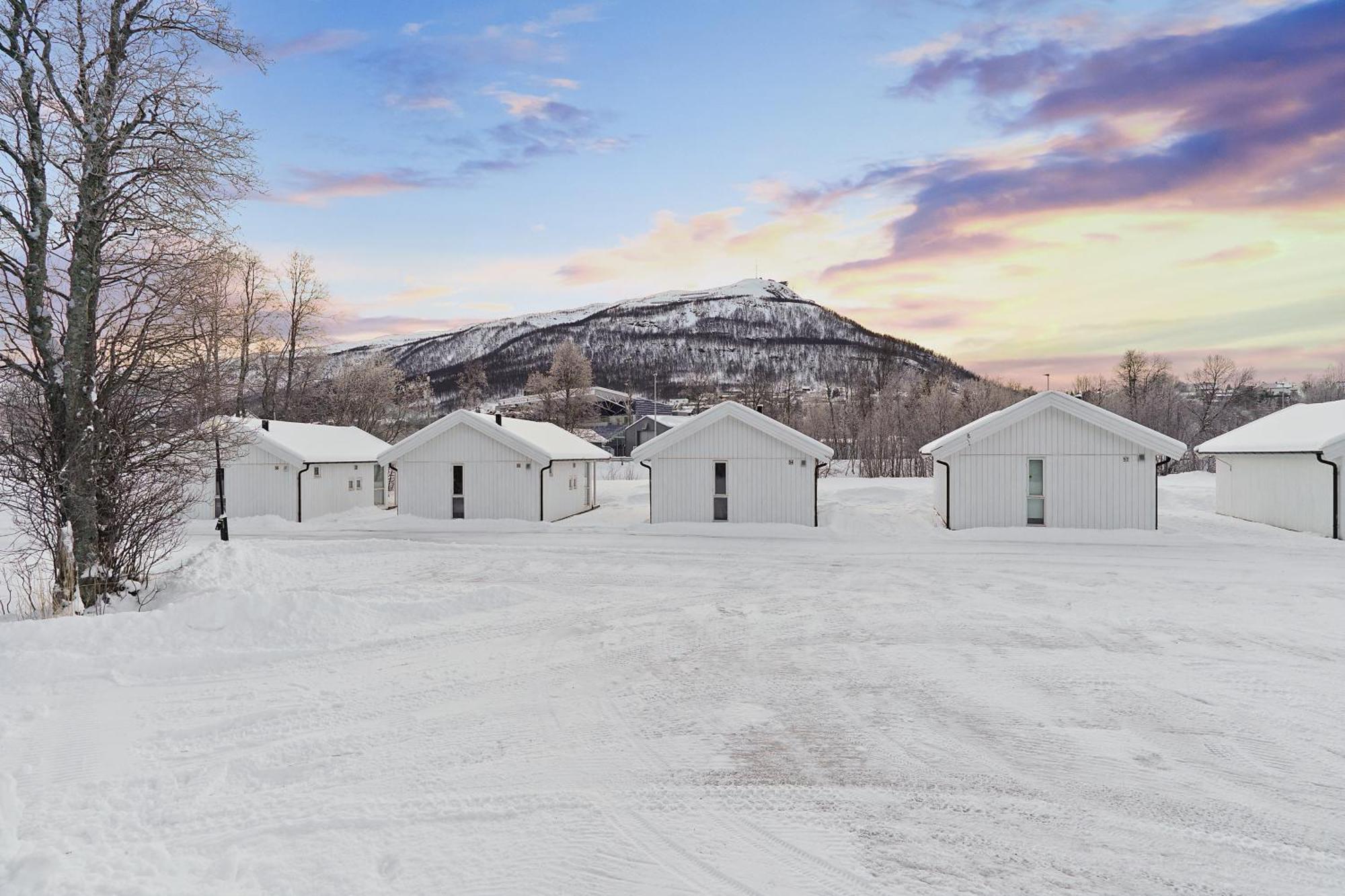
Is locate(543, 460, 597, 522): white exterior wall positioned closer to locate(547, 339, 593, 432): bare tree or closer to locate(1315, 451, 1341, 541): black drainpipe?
locate(1315, 451, 1341, 541): black drainpipe

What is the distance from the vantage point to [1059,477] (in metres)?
20.3

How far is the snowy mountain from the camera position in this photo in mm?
141375

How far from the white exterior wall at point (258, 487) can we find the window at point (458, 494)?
558 centimetres

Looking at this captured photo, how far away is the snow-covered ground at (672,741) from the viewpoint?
4.09 metres

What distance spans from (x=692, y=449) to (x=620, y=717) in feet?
53.0

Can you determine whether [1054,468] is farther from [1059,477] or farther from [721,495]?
[721,495]

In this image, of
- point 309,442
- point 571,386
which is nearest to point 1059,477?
point 309,442

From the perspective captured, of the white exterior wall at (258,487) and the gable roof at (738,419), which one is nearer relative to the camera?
the gable roof at (738,419)

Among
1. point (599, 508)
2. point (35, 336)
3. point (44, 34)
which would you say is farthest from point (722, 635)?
point (599, 508)

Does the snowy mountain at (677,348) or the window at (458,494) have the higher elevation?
the snowy mountain at (677,348)

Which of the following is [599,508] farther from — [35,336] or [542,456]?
[35,336]

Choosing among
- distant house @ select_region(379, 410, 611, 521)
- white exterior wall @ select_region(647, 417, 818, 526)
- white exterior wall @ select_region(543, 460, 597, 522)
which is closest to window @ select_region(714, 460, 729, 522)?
white exterior wall @ select_region(647, 417, 818, 526)

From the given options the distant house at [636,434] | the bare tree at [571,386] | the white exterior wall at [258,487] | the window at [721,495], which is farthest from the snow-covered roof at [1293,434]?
the bare tree at [571,386]

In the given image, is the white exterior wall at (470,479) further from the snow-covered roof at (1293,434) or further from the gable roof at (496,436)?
the snow-covered roof at (1293,434)
